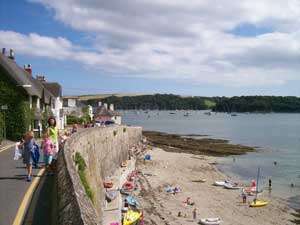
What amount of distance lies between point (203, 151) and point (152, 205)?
119 ft

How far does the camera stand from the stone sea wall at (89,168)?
18.9 ft

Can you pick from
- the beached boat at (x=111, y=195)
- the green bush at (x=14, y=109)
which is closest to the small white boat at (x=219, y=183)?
the beached boat at (x=111, y=195)

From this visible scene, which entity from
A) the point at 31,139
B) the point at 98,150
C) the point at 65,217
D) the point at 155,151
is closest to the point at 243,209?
the point at 98,150

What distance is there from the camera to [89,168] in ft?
66.2

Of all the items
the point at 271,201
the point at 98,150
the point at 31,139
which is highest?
the point at 31,139

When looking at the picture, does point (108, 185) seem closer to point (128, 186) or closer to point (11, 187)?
point (128, 186)

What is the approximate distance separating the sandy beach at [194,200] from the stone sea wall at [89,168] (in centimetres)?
340

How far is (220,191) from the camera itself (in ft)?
108

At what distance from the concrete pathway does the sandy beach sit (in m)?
9.47

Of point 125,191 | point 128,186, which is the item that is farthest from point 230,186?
point 125,191

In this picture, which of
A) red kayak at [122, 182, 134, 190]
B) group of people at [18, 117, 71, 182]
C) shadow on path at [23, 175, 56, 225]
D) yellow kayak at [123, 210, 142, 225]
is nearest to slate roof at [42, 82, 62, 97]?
red kayak at [122, 182, 134, 190]

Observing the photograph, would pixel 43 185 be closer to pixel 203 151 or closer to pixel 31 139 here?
pixel 31 139

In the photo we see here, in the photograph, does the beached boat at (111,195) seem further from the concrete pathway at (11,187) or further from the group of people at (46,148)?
the group of people at (46,148)

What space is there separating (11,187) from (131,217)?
33.9 ft
